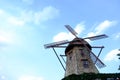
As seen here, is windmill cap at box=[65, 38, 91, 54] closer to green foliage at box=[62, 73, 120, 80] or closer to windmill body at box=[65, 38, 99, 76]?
windmill body at box=[65, 38, 99, 76]

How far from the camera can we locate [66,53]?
143 feet

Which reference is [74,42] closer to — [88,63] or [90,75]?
[88,63]

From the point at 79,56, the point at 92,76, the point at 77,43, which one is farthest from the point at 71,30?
the point at 92,76

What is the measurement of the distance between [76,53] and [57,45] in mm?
4581

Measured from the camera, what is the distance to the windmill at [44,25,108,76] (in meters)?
39.1

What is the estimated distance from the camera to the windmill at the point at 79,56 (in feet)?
128

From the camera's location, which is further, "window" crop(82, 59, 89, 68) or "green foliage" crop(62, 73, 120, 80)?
"window" crop(82, 59, 89, 68)

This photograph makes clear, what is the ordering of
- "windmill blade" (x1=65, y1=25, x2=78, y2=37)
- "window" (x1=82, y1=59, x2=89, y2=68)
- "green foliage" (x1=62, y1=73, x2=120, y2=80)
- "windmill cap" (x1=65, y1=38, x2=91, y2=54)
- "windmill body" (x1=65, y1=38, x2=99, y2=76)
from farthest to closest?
"windmill blade" (x1=65, y1=25, x2=78, y2=37), "windmill cap" (x1=65, y1=38, x2=91, y2=54), "window" (x1=82, y1=59, x2=89, y2=68), "windmill body" (x1=65, y1=38, x2=99, y2=76), "green foliage" (x1=62, y1=73, x2=120, y2=80)

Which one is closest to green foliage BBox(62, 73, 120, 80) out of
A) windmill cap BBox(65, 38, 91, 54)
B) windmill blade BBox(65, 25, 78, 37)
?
windmill cap BBox(65, 38, 91, 54)

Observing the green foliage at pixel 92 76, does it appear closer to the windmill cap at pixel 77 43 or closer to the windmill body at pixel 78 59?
the windmill body at pixel 78 59

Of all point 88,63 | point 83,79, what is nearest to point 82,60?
point 88,63

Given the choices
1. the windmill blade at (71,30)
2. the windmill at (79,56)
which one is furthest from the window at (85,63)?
the windmill blade at (71,30)

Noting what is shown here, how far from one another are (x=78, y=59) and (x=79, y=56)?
2.49ft

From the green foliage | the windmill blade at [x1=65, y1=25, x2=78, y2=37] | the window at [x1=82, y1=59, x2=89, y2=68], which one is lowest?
the green foliage
